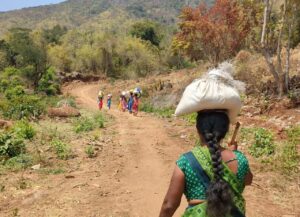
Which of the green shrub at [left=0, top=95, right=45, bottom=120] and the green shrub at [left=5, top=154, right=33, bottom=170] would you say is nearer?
the green shrub at [left=5, top=154, right=33, bottom=170]

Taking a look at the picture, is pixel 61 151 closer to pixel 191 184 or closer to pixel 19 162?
pixel 19 162

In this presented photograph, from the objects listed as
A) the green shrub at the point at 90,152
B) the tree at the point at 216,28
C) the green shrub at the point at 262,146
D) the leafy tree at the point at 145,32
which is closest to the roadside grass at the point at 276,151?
the green shrub at the point at 262,146

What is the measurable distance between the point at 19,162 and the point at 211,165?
24.2 ft

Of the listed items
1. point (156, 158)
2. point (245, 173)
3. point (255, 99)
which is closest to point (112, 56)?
point (255, 99)

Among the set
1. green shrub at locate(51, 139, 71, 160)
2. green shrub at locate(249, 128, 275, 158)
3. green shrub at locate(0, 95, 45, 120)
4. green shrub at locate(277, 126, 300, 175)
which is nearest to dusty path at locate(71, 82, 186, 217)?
green shrub at locate(51, 139, 71, 160)

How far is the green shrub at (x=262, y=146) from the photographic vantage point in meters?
9.28

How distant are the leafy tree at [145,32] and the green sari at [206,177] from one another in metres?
56.7

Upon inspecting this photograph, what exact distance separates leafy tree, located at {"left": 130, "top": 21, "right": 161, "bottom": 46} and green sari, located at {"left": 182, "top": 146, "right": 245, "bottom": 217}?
56.7 m

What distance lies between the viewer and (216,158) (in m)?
2.24

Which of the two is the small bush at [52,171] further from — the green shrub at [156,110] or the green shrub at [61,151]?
the green shrub at [156,110]

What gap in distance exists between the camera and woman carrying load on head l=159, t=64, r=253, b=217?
222cm

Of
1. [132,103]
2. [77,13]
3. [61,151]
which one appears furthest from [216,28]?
[77,13]

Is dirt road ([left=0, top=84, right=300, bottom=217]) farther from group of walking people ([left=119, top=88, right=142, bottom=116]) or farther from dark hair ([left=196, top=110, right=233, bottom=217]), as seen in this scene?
group of walking people ([left=119, top=88, right=142, bottom=116])

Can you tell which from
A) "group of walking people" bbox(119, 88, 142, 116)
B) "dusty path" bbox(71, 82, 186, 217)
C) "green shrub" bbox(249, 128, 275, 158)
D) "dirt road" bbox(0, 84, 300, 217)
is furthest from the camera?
"group of walking people" bbox(119, 88, 142, 116)
